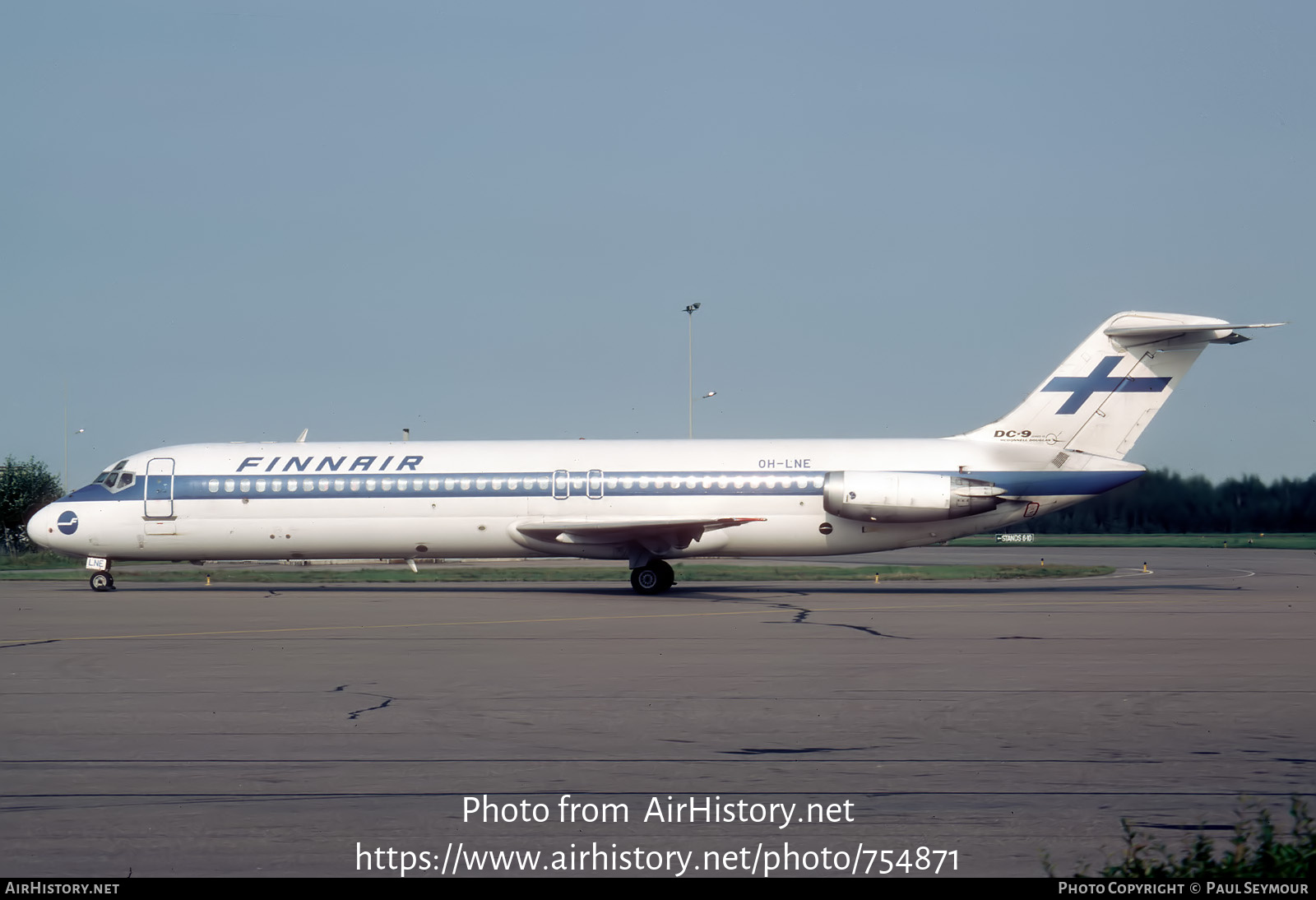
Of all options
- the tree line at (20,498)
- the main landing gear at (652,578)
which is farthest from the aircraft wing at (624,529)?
the tree line at (20,498)

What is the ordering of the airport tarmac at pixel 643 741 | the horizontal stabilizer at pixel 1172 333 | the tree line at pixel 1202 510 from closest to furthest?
1. the airport tarmac at pixel 643 741
2. the horizontal stabilizer at pixel 1172 333
3. the tree line at pixel 1202 510

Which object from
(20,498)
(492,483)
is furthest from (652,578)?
(20,498)

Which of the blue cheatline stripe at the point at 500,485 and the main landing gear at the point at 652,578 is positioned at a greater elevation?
the blue cheatline stripe at the point at 500,485

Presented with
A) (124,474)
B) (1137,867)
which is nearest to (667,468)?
(124,474)

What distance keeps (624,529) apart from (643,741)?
58.7ft

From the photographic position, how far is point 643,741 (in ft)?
30.9

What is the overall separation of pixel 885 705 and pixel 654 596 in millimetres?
16252

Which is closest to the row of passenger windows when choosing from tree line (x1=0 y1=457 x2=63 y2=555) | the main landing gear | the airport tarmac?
the main landing gear

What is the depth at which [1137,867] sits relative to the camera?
489 cm

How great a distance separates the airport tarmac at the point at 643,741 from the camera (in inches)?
255

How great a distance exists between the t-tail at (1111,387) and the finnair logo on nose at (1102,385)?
19 mm

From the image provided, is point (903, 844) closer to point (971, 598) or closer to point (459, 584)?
point (971, 598)

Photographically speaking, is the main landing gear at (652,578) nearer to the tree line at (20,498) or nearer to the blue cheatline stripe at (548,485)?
the blue cheatline stripe at (548,485)

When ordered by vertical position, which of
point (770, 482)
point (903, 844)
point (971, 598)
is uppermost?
point (770, 482)
